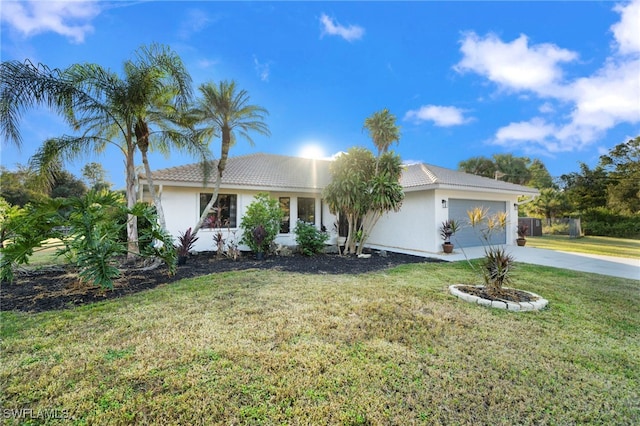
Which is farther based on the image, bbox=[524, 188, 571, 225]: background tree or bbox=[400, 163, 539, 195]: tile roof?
bbox=[524, 188, 571, 225]: background tree

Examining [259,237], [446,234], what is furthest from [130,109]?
[446,234]

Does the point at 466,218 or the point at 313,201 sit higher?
the point at 313,201

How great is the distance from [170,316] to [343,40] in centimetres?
1180

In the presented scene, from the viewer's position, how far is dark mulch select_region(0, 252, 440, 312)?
19.2 feet

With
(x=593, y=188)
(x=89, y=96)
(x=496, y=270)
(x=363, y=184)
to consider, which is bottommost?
(x=496, y=270)

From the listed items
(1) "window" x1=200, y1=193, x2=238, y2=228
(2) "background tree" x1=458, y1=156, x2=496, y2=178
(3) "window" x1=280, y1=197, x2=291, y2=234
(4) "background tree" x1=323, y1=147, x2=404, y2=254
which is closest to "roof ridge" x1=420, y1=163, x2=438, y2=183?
(4) "background tree" x1=323, y1=147, x2=404, y2=254

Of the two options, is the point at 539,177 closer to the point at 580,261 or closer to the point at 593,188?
the point at 593,188

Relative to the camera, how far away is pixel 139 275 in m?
8.06

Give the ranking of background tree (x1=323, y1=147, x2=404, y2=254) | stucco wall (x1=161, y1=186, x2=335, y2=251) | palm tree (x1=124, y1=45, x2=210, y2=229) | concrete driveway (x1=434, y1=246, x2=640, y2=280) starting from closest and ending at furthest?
1. palm tree (x1=124, y1=45, x2=210, y2=229)
2. concrete driveway (x1=434, y1=246, x2=640, y2=280)
3. background tree (x1=323, y1=147, x2=404, y2=254)
4. stucco wall (x1=161, y1=186, x2=335, y2=251)

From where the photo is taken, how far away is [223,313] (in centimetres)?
503

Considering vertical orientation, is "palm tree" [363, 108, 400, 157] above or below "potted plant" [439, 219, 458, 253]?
above

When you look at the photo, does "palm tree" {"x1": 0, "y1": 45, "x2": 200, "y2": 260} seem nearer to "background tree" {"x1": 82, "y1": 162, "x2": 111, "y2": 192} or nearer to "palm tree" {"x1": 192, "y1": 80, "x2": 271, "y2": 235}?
"palm tree" {"x1": 192, "y1": 80, "x2": 271, "y2": 235}

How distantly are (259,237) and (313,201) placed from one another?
477 centimetres

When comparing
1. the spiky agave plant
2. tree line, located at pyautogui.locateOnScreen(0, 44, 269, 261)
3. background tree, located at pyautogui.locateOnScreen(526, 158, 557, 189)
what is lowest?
the spiky agave plant
